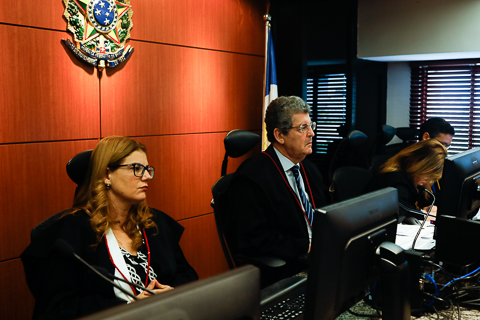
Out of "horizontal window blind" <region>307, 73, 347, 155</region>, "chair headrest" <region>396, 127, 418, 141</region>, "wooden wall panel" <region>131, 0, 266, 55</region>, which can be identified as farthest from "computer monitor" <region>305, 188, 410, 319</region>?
"chair headrest" <region>396, 127, 418, 141</region>

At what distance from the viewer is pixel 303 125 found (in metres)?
2.29

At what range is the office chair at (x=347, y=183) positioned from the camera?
297cm

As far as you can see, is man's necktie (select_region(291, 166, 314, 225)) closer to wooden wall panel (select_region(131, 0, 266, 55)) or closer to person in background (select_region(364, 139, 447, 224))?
person in background (select_region(364, 139, 447, 224))

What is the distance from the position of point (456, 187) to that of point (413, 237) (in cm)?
35

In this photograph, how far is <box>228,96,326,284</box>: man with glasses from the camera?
208 cm

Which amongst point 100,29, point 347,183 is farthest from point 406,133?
point 100,29

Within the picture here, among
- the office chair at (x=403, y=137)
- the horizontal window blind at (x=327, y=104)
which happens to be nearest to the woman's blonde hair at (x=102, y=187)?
the horizontal window blind at (x=327, y=104)

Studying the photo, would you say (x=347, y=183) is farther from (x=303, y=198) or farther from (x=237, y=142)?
(x=237, y=142)

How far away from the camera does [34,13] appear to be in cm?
248

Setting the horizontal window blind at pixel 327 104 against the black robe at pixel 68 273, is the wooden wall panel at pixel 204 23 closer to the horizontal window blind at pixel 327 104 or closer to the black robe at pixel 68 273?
the horizontal window blind at pixel 327 104

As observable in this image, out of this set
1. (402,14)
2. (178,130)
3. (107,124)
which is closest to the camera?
(107,124)

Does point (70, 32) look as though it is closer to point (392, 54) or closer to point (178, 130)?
point (178, 130)

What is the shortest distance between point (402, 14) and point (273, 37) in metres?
1.19

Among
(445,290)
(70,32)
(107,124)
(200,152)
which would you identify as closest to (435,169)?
(445,290)
